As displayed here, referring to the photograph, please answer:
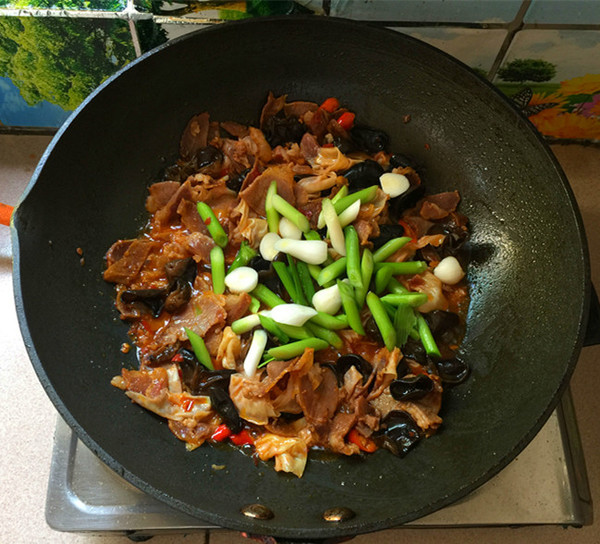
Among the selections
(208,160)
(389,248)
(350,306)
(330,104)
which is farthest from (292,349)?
(330,104)

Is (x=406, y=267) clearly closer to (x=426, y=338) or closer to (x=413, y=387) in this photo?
(x=426, y=338)

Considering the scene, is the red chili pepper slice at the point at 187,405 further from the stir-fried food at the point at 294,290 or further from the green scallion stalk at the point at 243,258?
the green scallion stalk at the point at 243,258

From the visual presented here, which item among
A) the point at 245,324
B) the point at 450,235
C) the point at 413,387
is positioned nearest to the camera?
the point at 413,387

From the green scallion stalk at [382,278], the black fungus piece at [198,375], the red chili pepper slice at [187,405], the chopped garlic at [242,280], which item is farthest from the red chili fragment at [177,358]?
the green scallion stalk at [382,278]

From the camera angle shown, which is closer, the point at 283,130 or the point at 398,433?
the point at 398,433

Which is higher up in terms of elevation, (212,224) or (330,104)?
(330,104)

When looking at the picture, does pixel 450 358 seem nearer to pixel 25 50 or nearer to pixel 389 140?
pixel 389 140

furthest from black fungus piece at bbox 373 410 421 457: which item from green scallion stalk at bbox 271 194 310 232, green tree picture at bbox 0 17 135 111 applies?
green tree picture at bbox 0 17 135 111

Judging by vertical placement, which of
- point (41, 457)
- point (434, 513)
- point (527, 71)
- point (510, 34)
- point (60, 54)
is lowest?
point (41, 457)
